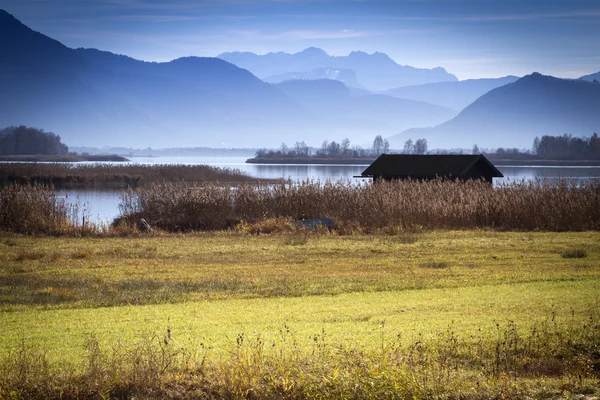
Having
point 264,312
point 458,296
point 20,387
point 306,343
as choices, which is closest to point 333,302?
point 264,312

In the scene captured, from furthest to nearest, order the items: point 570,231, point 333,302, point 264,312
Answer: point 570,231
point 333,302
point 264,312

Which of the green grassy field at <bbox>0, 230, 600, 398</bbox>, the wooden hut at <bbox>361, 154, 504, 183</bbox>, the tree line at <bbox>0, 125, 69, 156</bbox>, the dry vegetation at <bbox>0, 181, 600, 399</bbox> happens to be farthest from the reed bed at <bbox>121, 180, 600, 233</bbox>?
the tree line at <bbox>0, 125, 69, 156</bbox>

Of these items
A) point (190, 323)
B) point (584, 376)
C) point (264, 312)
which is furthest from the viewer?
point (264, 312)

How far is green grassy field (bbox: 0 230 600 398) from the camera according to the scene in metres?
9.30

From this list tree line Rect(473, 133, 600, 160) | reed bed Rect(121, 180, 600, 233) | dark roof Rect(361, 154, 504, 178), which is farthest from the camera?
tree line Rect(473, 133, 600, 160)

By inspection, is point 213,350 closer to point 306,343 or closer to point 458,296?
point 306,343

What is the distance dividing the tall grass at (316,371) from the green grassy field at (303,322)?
0.08 ft

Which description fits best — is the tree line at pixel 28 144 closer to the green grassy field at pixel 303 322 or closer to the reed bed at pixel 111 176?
the reed bed at pixel 111 176

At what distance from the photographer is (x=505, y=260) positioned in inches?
806

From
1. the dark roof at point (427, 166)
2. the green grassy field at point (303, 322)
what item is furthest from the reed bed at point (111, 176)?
the green grassy field at point (303, 322)

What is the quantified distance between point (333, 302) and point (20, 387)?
7020 mm

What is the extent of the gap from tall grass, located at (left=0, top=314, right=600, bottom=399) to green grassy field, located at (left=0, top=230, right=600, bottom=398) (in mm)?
25

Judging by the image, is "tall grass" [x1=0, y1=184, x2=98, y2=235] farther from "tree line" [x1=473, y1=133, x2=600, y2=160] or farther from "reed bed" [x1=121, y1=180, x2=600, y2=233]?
"tree line" [x1=473, y1=133, x2=600, y2=160]

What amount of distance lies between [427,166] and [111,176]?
4026cm
